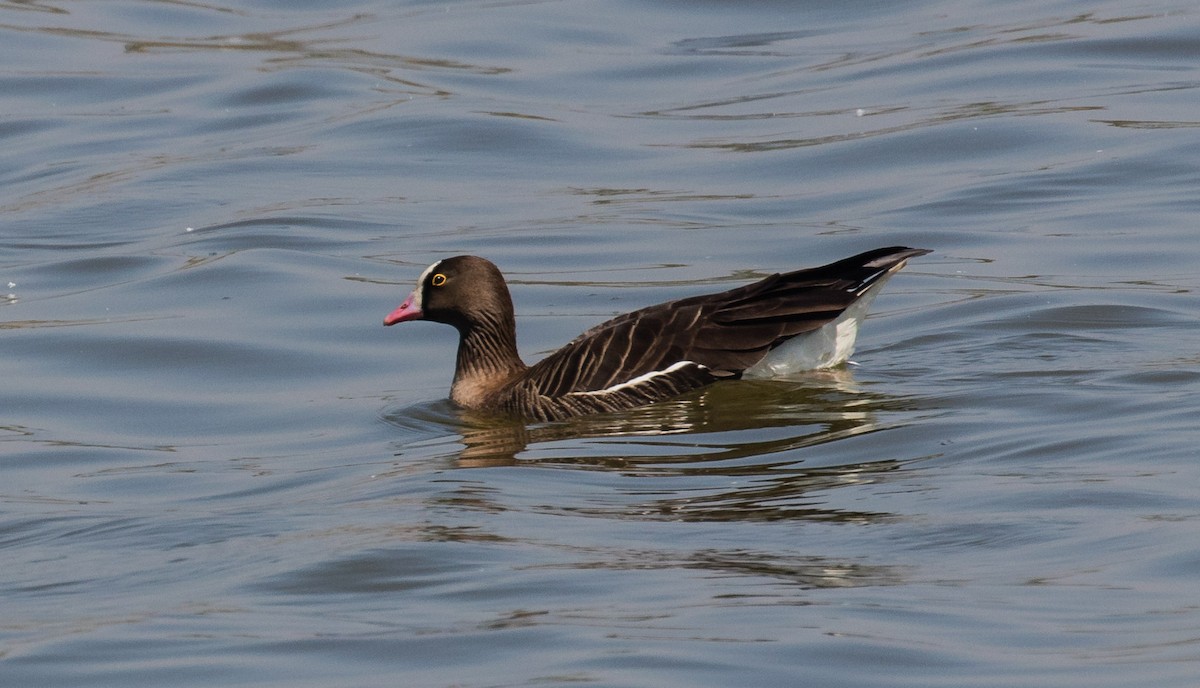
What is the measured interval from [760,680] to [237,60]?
20.4 meters

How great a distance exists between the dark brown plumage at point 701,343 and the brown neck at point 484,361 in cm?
4

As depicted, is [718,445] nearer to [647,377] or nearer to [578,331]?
[647,377]

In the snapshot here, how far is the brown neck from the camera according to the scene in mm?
11914

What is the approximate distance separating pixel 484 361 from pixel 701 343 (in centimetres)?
140

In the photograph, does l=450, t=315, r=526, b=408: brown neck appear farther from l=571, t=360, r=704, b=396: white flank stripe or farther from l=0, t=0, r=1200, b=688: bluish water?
l=571, t=360, r=704, b=396: white flank stripe

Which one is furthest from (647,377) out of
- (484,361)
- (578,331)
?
(578,331)

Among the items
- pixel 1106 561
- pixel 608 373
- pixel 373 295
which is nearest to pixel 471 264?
pixel 608 373

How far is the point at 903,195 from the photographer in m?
17.1

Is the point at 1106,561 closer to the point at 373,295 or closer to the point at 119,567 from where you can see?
the point at 119,567

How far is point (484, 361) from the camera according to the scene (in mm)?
12109

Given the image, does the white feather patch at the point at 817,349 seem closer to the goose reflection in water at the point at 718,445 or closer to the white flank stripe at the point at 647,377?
the goose reflection in water at the point at 718,445

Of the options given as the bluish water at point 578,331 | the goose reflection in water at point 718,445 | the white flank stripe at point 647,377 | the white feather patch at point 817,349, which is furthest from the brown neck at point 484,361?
the white feather patch at point 817,349

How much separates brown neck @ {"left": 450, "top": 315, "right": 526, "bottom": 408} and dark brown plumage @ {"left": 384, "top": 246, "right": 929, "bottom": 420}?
4 centimetres

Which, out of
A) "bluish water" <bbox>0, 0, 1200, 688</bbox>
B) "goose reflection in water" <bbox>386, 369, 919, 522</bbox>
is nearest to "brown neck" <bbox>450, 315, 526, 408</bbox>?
"goose reflection in water" <bbox>386, 369, 919, 522</bbox>
